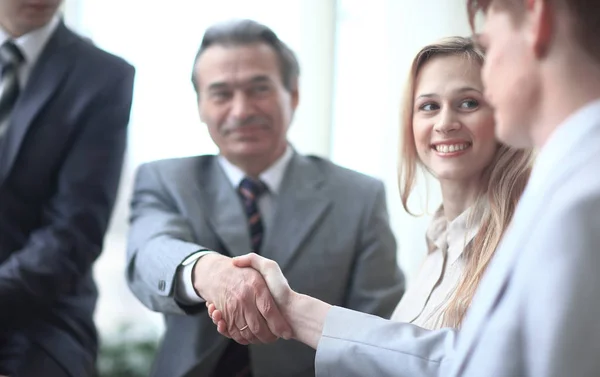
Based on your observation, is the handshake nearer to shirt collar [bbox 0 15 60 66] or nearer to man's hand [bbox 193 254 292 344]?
man's hand [bbox 193 254 292 344]

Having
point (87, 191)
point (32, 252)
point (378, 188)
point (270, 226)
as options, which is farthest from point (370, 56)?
point (32, 252)

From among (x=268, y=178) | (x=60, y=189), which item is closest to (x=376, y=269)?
→ (x=268, y=178)

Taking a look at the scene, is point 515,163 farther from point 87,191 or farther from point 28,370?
point 28,370

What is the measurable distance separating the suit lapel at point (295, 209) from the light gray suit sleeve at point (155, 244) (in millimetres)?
178

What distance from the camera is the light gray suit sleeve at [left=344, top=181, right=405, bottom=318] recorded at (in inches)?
64.2

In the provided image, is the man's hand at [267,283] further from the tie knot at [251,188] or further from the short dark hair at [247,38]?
the short dark hair at [247,38]

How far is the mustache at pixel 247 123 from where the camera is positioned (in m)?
1.71

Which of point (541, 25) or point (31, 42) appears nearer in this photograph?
point (541, 25)

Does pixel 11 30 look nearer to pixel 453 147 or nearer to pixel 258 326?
pixel 258 326

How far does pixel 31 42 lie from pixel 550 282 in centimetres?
133

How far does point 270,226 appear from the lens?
65.9 inches

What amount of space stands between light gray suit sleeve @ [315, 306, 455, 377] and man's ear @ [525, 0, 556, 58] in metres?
0.40

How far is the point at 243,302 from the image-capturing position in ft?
4.48

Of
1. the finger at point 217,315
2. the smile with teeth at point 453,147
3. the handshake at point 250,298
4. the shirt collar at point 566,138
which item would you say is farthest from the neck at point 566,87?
the finger at point 217,315
